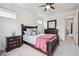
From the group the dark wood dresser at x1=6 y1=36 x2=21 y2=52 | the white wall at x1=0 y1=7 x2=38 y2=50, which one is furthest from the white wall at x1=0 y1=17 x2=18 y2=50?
the dark wood dresser at x1=6 y1=36 x2=21 y2=52

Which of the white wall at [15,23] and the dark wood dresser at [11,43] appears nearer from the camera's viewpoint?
the dark wood dresser at [11,43]

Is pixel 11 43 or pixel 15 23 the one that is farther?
pixel 15 23

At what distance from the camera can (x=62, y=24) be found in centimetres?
601

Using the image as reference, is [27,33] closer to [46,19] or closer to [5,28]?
[5,28]

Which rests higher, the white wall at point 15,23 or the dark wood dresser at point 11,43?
the white wall at point 15,23

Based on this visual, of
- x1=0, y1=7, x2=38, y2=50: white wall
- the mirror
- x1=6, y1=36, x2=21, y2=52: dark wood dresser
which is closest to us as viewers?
x1=6, y1=36, x2=21, y2=52: dark wood dresser

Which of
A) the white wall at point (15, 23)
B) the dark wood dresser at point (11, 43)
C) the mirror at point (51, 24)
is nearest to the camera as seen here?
the dark wood dresser at point (11, 43)

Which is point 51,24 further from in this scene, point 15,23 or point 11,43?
point 11,43

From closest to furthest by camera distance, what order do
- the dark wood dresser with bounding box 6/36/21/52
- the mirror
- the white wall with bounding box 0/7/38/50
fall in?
the dark wood dresser with bounding box 6/36/21/52
the white wall with bounding box 0/7/38/50
the mirror

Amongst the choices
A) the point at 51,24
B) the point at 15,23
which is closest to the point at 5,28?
the point at 15,23

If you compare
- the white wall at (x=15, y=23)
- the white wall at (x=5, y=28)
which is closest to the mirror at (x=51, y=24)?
the white wall at (x=15, y=23)

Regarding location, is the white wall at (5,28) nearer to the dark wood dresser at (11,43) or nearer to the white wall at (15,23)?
the white wall at (15,23)

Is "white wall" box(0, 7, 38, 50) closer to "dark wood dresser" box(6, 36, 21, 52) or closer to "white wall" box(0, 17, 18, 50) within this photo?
"white wall" box(0, 17, 18, 50)

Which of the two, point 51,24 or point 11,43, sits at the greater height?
point 51,24
